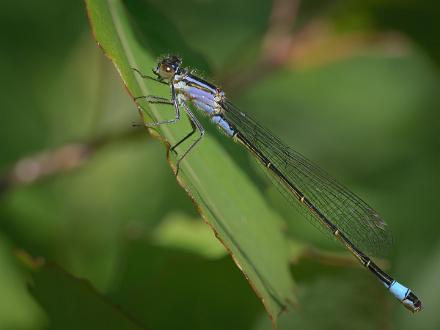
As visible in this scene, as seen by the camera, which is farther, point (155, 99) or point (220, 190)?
point (155, 99)

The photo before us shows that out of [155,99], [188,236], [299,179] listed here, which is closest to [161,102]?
[155,99]

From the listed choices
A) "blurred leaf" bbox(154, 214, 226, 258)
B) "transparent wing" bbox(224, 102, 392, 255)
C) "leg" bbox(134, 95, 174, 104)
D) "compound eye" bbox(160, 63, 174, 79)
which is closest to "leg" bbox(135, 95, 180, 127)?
"leg" bbox(134, 95, 174, 104)

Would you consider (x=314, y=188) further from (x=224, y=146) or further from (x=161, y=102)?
(x=161, y=102)

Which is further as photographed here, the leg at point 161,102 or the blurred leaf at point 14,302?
the blurred leaf at point 14,302

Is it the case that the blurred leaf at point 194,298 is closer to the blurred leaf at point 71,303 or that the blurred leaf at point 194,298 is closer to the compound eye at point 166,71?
the blurred leaf at point 71,303

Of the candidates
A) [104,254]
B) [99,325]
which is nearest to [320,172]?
[104,254]

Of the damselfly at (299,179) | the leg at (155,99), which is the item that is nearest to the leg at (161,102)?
the leg at (155,99)
